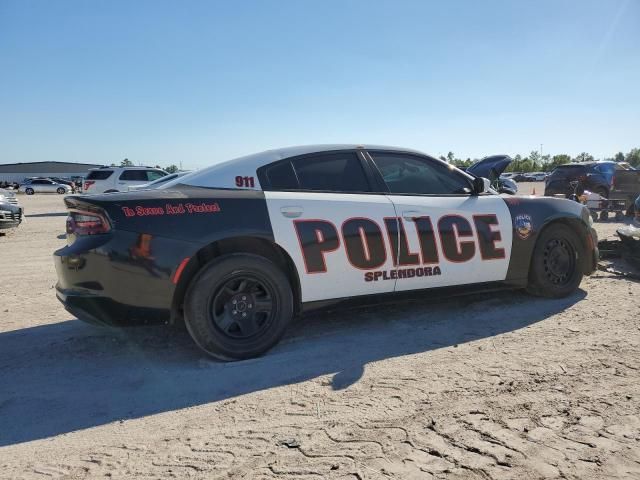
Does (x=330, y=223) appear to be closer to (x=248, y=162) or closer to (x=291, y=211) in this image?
(x=291, y=211)

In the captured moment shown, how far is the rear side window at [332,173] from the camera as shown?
373cm

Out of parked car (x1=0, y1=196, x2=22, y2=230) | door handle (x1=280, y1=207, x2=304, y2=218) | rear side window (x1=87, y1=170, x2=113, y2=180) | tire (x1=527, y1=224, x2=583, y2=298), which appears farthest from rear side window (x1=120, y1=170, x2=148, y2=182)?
tire (x1=527, y1=224, x2=583, y2=298)

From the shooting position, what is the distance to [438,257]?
397 cm

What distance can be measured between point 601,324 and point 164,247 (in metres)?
3.71

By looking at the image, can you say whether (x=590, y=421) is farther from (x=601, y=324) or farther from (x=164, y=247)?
(x=164, y=247)

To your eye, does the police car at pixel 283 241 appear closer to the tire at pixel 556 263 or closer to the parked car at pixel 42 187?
the tire at pixel 556 263

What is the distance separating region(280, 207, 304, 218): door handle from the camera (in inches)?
136

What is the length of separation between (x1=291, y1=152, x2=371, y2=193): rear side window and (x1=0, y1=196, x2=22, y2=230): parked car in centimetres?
907

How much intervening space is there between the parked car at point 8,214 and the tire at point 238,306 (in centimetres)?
897

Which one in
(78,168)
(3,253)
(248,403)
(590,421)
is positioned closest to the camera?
(590,421)

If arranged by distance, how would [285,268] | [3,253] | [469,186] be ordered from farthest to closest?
[3,253], [469,186], [285,268]

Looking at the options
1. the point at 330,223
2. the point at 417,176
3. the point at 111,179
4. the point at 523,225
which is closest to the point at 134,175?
the point at 111,179

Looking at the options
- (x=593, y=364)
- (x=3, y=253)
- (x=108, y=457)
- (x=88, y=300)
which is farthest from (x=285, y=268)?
(x=3, y=253)

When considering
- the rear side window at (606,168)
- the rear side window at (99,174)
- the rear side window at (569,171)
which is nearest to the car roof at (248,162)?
the rear side window at (569,171)
